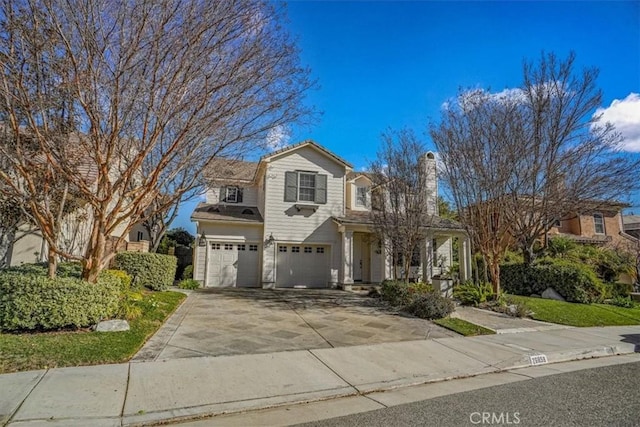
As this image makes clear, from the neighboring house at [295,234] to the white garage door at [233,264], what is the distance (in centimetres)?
4

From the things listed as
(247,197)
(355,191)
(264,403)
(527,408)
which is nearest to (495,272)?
A: (355,191)

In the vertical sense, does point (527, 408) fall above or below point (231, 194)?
below

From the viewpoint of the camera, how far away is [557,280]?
47.8ft

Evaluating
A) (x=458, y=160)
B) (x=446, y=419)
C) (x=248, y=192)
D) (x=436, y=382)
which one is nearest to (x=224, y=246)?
(x=248, y=192)

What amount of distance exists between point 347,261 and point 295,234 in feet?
9.07

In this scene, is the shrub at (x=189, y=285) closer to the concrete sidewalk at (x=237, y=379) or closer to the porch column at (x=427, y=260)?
the porch column at (x=427, y=260)

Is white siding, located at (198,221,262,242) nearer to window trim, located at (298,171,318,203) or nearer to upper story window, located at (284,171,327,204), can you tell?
upper story window, located at (284,171,327,204)

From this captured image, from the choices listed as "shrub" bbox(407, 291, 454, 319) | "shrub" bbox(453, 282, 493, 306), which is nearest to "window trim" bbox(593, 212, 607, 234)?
"shrub" bbox(453, 282, 493, 306)

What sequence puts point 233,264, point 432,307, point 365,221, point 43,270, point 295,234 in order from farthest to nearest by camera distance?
point 295,234
point 233,264
point 365,221
point 432,307
point 43,270

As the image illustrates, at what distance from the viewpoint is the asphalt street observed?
12.8ft

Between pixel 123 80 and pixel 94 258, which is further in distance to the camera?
→ pixel 94 258

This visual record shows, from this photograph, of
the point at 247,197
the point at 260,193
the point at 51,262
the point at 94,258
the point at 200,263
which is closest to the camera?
the point at 51,262

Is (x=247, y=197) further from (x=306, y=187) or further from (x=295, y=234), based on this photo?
(x=295, y=234)

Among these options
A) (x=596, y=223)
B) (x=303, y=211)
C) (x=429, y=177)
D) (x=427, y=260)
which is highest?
(x=429, y=177)
